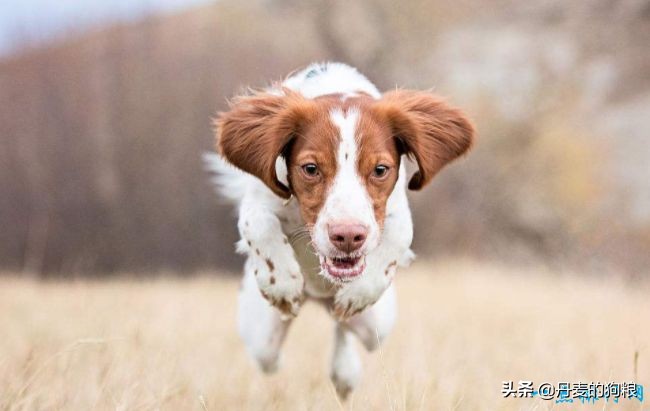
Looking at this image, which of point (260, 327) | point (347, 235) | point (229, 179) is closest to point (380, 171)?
point (347, 235)

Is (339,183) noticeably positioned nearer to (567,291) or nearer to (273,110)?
(273,110)

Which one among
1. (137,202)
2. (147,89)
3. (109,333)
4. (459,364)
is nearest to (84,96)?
(147,89)

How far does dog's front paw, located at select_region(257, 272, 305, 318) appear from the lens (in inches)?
134

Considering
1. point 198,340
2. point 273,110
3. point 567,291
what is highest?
point 273,110

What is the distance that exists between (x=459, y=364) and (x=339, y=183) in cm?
190

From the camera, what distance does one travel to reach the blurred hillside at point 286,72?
12250 mm

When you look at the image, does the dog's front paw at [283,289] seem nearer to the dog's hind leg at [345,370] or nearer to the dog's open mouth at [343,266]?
the dog's open mouth at [343,266]

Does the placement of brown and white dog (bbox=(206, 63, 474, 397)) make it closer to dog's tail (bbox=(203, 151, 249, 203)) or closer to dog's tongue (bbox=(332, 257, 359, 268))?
dog's tongue (bbox=(332, 257, 359, 268))

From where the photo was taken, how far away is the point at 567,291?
831cm

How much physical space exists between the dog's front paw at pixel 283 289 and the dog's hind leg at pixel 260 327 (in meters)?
0.53

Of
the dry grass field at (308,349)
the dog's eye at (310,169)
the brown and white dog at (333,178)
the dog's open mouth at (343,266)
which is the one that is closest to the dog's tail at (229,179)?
the brown and white dog at (333,178)

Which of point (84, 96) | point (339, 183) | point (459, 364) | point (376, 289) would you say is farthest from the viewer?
point (84, 96)

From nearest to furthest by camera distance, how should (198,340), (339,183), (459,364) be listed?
1. (339,183)
2. (459,364)
3. (198,340)

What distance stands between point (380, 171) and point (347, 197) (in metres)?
0.24
